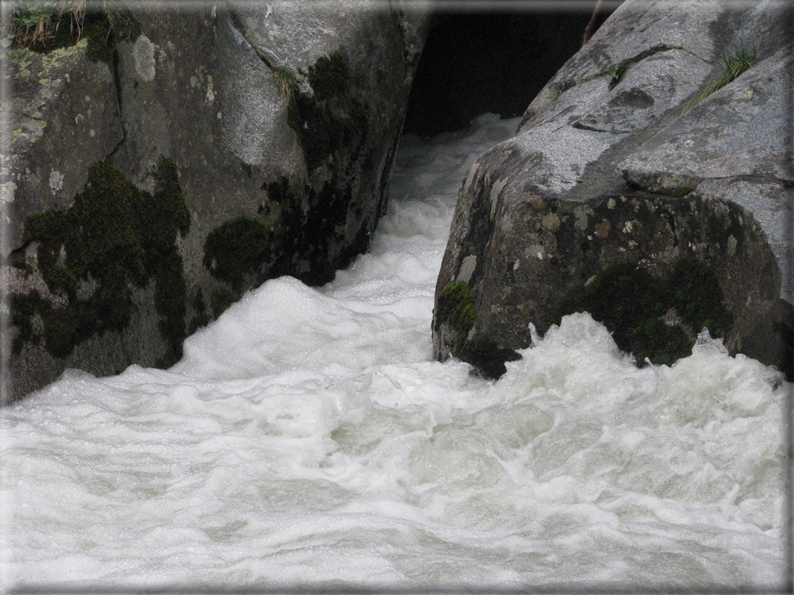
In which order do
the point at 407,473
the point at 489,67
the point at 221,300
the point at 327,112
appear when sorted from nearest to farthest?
the point at 407,473 < the point at 221,300 < the point at 327,112 < the point at 489,67

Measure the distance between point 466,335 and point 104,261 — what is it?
203 cm

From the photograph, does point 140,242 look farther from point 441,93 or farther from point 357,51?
point 441,93

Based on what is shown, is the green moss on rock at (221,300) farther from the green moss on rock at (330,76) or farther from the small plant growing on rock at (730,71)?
the small plant growing on rock at (730,71)

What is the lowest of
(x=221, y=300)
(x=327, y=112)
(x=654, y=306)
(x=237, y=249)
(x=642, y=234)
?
(x=221, y=300)

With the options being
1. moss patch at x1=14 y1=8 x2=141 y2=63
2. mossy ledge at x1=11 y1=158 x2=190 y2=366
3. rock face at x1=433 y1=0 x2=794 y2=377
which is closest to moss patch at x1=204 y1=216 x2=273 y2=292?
mossy ledge at x1=11 y1=158 x2=190 y2=366

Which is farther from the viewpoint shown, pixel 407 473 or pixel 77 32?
pixel 77 32

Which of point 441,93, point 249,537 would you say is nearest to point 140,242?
point 249,537

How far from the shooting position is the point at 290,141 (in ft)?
19.5

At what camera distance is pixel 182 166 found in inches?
207

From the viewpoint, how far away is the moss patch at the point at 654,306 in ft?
13.6

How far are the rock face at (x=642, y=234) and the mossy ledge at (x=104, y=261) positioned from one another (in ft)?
5.41

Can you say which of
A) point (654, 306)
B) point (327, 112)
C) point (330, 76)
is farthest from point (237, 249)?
point (654, 306)

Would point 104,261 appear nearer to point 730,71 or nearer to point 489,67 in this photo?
point 730,71

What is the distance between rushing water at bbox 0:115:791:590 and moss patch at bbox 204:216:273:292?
0.80 m
